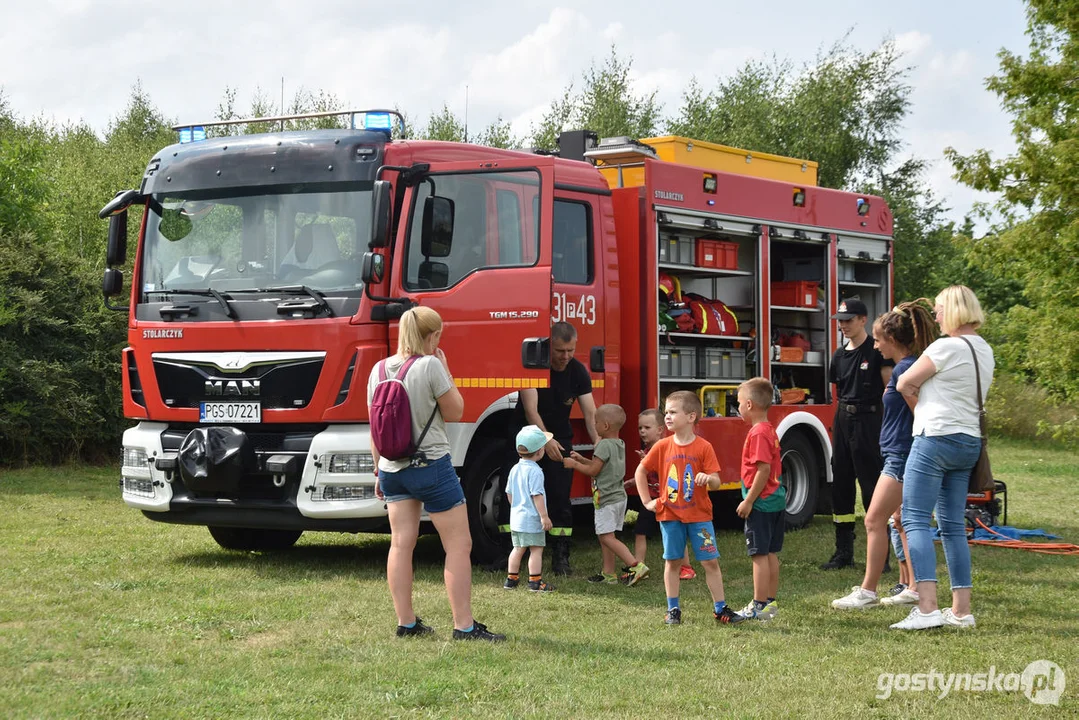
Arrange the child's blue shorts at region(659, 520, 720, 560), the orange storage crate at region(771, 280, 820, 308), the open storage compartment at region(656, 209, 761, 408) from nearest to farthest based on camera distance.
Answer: the child's blue shorts at region(659, 520, 720, 560)
the open storage compartment at region(656, 209, 761, 408)
the orange storage crate at region(771, 280, 820, 308)

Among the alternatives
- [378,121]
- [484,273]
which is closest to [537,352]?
[484,273]

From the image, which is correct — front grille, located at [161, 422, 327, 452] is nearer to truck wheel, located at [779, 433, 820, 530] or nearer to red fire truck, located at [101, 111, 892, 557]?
red fire truck, located at [101, 111, 892, 557]

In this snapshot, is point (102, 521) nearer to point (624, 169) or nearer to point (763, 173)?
point (624, 169)

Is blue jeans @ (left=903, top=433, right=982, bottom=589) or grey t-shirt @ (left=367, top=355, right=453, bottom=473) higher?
grey t-shirt @ (left=367, top=355, right=453, bottom=473)

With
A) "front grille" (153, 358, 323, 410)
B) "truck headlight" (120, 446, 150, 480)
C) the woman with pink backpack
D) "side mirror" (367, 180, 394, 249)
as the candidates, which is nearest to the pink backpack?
the woman with pink backpack

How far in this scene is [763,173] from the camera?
12531mm

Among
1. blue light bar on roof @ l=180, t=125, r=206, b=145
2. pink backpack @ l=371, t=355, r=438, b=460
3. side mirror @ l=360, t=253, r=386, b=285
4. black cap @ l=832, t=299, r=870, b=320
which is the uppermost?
blue light bar on roof @ l=180, t=125, r=206, b=145

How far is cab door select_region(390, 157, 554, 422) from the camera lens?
8.83 meters

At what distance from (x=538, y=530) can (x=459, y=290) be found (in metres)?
1.84

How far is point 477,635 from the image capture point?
21.6 feet

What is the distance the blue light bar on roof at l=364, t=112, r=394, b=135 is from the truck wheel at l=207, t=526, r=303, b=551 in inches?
143

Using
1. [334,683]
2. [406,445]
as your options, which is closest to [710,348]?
[406,445]

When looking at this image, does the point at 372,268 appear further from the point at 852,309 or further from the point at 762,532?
the point at 852,309

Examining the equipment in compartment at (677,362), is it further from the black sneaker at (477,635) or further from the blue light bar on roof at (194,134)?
the black sneaker at (477,635)
